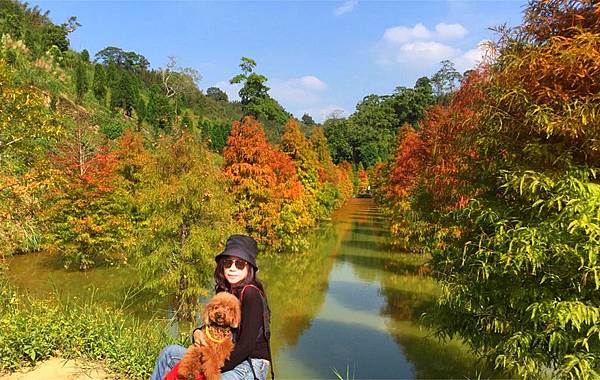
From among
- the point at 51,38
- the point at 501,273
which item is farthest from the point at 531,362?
the point at 51,38

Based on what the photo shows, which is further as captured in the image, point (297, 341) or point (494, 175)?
point (297, 341)

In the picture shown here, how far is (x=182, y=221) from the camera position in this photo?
11188 millimetres

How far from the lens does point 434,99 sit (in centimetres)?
9994

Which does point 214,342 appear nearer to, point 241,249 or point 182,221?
point 241,249

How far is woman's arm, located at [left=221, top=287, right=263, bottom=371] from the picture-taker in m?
2.96

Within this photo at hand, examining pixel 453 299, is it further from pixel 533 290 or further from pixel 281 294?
pixel 281 294

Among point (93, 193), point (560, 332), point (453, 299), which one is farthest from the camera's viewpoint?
point (93, 193)

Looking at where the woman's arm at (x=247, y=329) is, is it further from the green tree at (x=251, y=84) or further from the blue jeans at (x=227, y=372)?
the green tree at (x=251, y=84)

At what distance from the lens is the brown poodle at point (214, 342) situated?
2.81 metres

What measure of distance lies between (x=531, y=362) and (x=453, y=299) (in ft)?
3.70

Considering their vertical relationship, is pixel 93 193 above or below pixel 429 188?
below

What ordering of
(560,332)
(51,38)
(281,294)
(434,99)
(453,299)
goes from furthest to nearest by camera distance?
(434,99), (51,38), (281,294), (453,299), (560,332)

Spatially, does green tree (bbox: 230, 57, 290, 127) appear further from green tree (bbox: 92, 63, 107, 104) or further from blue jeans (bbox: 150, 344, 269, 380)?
blue jeans (bbox: 150, 344, 269, 380)

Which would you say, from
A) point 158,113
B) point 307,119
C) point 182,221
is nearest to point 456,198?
point 182,221
